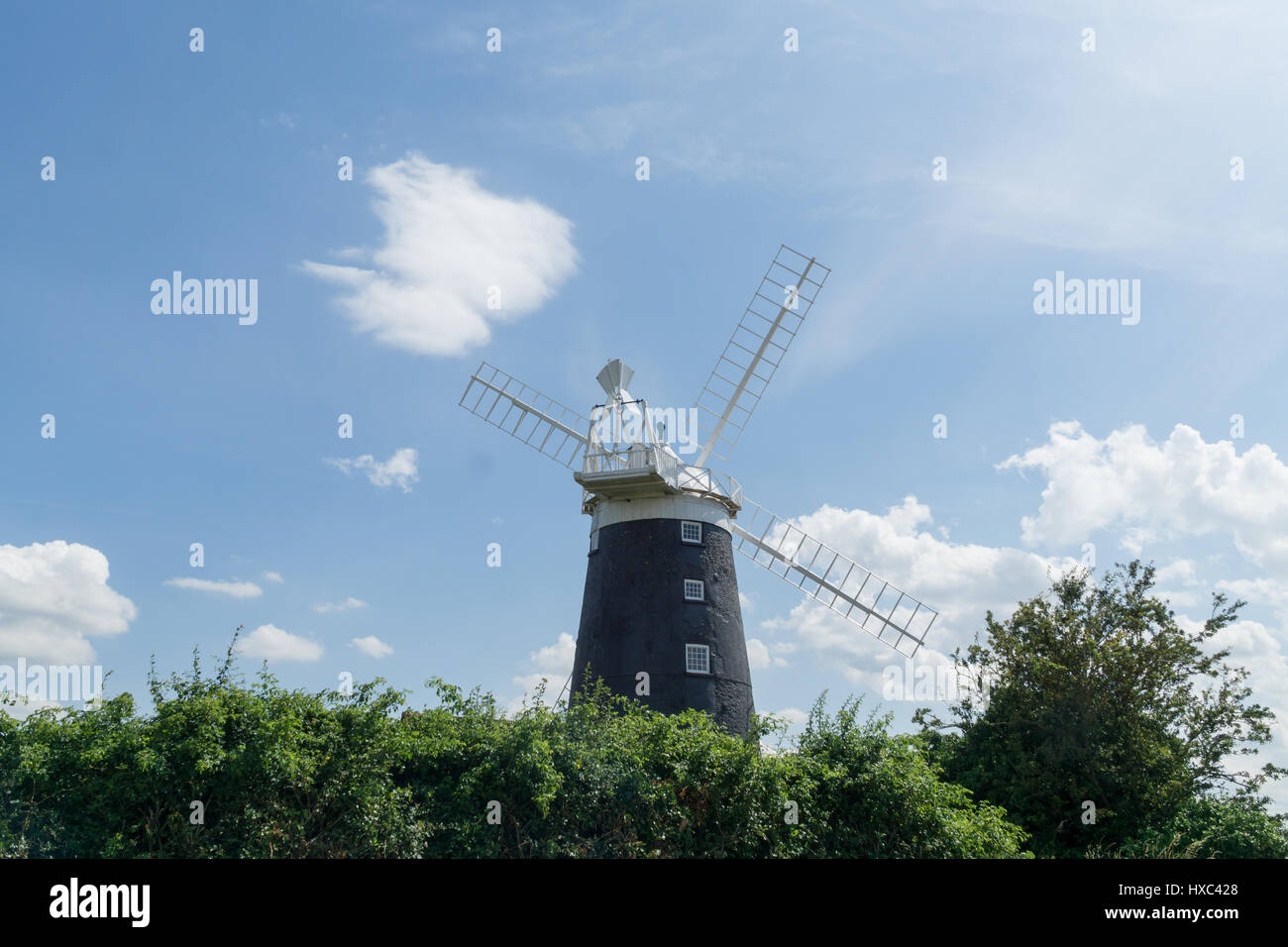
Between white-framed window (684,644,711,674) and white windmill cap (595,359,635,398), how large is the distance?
22.6ft

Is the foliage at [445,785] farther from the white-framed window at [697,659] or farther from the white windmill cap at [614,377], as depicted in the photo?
the white windmill cap at [614,377]

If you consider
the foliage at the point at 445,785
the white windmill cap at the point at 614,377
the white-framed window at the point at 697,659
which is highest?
the white windmill cap at the point at 614,377

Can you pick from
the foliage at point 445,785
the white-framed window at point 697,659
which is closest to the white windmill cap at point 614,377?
the white-framed window at point 697,659

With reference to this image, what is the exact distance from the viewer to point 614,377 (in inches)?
1037

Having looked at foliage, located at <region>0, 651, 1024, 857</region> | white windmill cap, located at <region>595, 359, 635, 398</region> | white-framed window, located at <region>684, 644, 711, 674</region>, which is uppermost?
white windmill cap, located at <region>595, 359, 635, 398</region>

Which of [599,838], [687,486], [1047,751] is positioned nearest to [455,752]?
[599,838]

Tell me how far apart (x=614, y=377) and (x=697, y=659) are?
7.65 metres

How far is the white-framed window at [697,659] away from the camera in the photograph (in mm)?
23984

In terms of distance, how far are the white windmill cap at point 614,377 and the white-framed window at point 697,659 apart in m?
6.90

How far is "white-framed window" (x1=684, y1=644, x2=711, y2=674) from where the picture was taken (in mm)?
23984

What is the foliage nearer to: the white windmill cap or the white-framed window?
the white-framed window

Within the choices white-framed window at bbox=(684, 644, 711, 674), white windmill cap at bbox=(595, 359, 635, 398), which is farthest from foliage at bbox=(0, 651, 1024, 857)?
white windmill cap at bbox=(595, 359, 635, 398)

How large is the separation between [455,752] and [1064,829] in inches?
601

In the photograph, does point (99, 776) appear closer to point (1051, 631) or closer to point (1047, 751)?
point (1047, 751)
